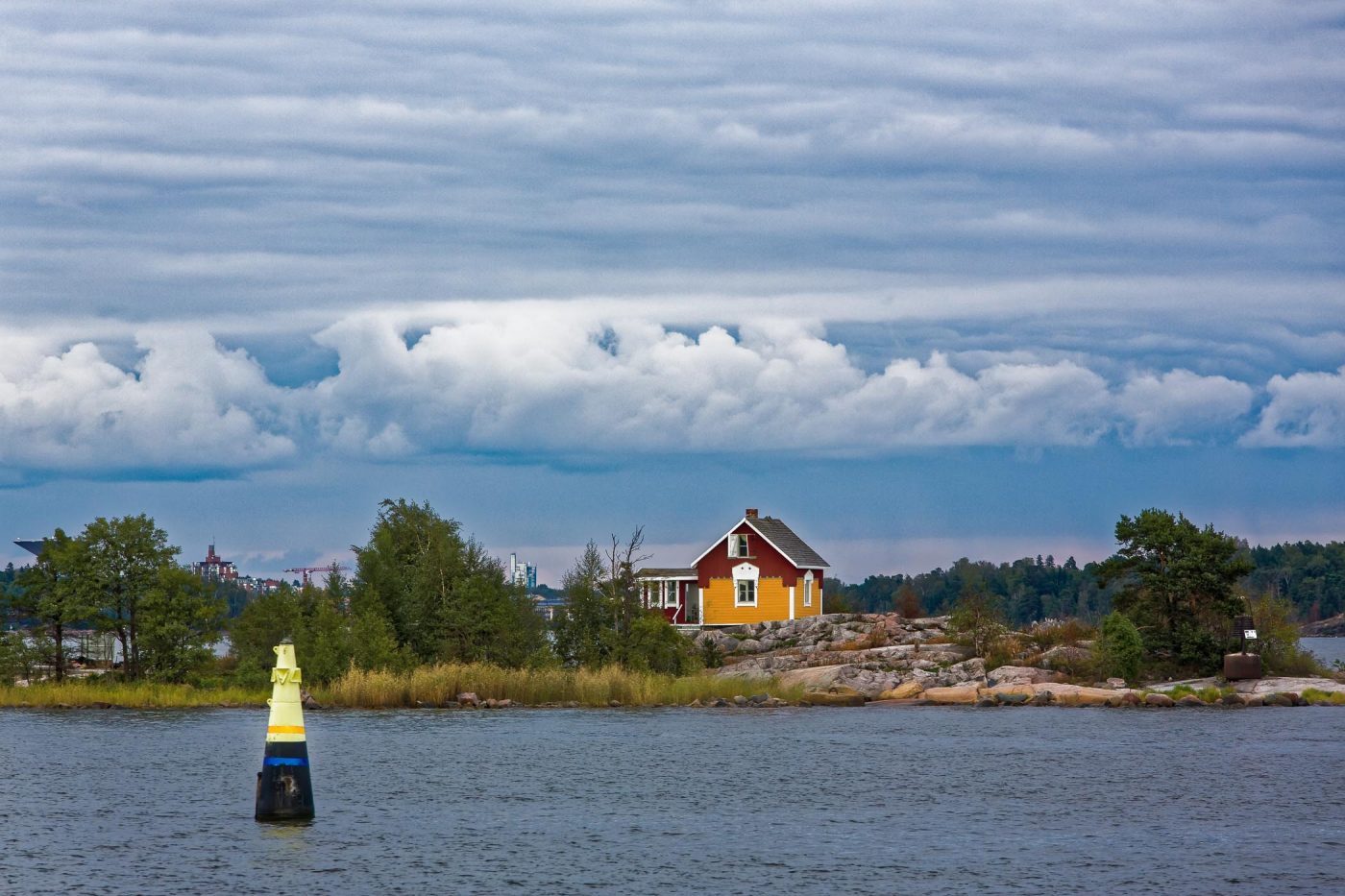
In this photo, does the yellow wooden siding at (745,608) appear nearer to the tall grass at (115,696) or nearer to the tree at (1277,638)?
the tree at (1277,638)

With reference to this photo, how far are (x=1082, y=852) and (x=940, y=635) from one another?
54.8 m

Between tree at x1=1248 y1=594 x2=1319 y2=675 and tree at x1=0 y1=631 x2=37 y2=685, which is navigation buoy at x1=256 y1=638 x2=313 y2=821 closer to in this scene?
tree at x1=0 y1=631 x2=37 y2=685

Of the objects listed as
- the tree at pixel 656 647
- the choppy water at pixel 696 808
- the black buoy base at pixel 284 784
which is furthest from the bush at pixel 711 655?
the black buoy base at pixel 284 784

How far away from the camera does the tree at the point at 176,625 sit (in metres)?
71.8

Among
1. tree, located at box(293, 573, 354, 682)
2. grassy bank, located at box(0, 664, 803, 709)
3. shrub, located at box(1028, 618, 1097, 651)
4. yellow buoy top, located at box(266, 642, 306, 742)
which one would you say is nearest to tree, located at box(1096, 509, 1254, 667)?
shrub, located at box(1028, 618, 1097, 651)

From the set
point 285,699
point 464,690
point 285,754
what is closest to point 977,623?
point 464,690

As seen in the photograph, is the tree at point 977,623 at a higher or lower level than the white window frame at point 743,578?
lower

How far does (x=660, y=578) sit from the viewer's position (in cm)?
9512

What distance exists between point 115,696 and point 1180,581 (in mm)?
50465

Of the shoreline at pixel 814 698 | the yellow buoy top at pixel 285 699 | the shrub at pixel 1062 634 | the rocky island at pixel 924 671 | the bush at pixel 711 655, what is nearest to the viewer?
the yellow buoy top at pixel 285 699

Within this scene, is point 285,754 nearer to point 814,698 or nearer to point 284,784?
point 284,784

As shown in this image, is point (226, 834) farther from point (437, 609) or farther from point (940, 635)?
point (940, 635)

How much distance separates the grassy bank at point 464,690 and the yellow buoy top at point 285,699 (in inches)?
1601

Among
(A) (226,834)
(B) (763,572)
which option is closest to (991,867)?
(A) (226,834)
